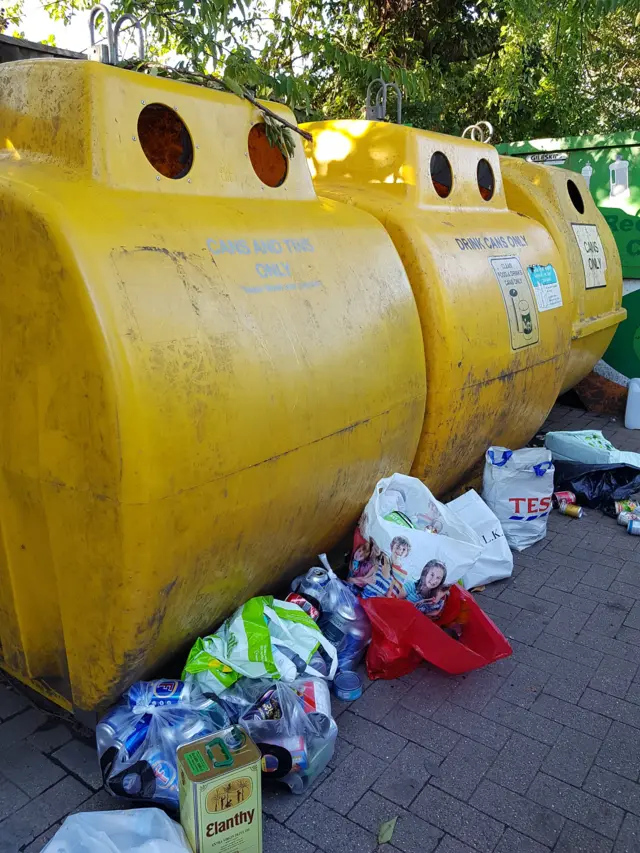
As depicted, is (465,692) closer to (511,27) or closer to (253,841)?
(253,841)

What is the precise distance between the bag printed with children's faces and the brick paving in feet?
1.08

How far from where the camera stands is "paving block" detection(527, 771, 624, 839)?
2.05 m

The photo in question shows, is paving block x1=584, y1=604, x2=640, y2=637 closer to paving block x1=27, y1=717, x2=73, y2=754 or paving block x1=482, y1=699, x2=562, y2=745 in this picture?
paving block x1=482, y1=699, x2=562, y2=745

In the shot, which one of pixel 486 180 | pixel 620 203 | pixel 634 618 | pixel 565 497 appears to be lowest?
pixel 634 618

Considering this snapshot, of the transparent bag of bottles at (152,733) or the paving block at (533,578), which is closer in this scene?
the transparent bag of bottles at (152,733)

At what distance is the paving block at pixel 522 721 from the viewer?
2406mm

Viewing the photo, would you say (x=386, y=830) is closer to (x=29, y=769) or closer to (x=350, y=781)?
(x=350, y=781)

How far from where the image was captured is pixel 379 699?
8.45 ft

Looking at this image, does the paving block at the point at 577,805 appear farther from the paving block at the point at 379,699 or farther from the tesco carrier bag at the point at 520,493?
the tesco carrier bag at the point at 520,493

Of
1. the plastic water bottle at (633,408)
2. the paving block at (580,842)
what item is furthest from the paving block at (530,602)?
the plastic water bottle at (633,408)

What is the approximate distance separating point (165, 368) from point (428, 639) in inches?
54.2

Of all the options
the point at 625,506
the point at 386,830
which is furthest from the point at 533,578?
the point at 386,830

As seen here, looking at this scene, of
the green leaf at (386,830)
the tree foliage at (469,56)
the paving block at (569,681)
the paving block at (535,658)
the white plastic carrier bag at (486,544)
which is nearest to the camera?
the green leaf at (386,830)

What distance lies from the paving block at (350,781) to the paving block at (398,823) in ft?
0.10
